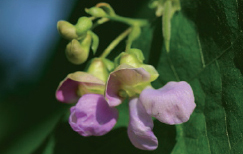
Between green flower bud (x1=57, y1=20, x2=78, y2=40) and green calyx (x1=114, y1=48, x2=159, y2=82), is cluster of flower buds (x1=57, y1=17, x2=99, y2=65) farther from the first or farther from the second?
green calyx (x1=114, y1=48, x2=159, y2=82)

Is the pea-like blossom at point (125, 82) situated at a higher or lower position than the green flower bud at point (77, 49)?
lower

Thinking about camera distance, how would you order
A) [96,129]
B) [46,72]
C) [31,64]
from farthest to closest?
[31,64] < [46,72] < [96,129]

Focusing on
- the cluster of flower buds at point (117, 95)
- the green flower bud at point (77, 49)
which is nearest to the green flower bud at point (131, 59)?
the cluster of flower buds at point (117, 95)

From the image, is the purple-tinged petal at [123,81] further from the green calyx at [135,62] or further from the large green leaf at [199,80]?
the large green leaf at [199,80]

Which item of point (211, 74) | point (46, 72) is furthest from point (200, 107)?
point (46, 72)

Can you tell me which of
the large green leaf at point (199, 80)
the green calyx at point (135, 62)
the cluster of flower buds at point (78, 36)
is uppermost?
the cluster of flower buds at point (78, 36)

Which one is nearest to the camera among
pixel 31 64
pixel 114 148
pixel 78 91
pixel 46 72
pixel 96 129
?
pixel 96 129

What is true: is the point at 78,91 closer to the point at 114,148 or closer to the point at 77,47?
the point at 77,47

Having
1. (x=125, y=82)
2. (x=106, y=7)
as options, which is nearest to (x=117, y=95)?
(x=125, y=82)
